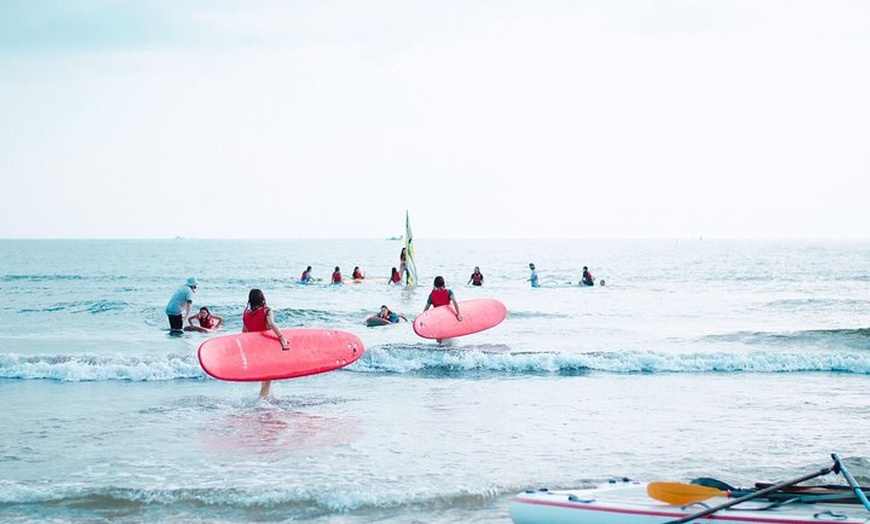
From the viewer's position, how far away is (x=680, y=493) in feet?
17.2

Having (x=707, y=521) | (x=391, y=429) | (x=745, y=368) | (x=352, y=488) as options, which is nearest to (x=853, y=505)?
(x=707, y=521)

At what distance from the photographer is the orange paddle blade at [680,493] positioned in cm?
523

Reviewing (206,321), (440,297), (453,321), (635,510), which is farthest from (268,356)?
(206,321)

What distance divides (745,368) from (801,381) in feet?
4.04

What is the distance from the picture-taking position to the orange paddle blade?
5.23 meters

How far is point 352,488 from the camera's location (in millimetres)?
6738

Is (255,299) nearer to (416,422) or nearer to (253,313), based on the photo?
(253,313)

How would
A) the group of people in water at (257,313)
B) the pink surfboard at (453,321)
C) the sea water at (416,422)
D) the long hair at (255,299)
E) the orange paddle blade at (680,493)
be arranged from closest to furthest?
1. the orange paddle blade at (680,493)
2. the sea water at (416,422)
3. the long hair at (255,299)
4. the group of people in water at (257,313)
5. the pink surfboard at (453,321)

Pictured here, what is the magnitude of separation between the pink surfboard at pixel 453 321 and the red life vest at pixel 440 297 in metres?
0.09

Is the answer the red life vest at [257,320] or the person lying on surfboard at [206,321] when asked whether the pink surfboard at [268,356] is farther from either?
the person lying on surfboard at [206,321]

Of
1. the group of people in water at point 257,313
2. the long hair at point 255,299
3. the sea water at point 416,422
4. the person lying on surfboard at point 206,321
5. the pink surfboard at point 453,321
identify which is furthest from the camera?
the person lying on surfboard at point 206,321

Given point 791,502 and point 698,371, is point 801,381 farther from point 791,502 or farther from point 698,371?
point 791,502

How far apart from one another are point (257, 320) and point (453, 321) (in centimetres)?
526

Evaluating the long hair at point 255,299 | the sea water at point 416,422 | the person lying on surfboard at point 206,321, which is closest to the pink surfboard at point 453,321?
the sea water at point 416,422
